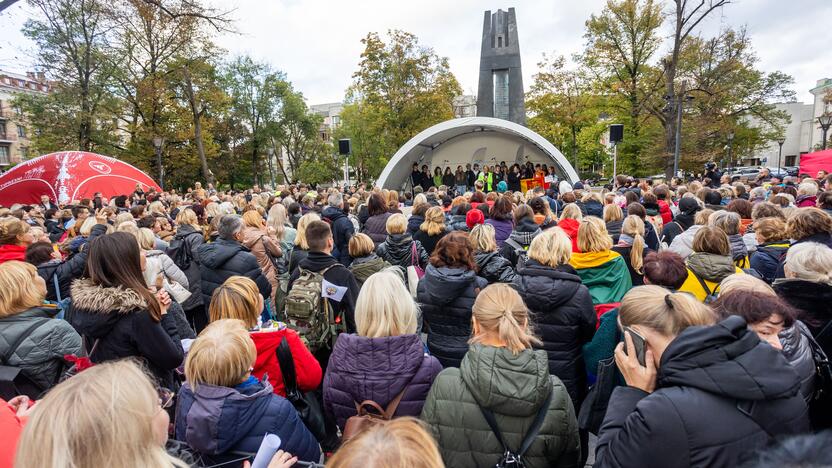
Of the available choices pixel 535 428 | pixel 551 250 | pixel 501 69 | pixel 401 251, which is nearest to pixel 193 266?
pixel 401 251

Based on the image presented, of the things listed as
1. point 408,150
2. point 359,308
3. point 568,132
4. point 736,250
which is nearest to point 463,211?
point 736,250

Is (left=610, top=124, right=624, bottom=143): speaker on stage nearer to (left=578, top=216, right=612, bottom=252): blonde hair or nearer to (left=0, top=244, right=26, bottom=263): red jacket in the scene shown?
(left=578, top=216, right=612, bottom=252): blonde hair

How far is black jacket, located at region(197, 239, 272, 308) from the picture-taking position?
4.30 m

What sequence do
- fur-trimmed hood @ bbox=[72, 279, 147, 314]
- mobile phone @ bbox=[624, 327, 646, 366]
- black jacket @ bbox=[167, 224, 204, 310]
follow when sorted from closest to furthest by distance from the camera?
1. mobile phone @ bbox=[624, 327, 646, 366]
2. fur-trimmed hood @ bbox=[72, 279, 147, 314]
3. black jacket @ bbox=[167, 224, 204, 310]

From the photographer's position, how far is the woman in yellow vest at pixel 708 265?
3.33m

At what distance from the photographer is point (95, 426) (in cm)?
117

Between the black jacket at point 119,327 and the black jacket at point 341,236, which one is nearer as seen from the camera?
the black jacket at point 119,327

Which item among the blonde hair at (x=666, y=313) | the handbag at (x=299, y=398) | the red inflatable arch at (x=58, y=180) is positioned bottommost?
the handbag at (x=299, y=398)

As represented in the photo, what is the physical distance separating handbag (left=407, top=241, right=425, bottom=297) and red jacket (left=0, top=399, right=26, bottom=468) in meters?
3.18

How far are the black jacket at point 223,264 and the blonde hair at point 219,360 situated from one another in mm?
2365

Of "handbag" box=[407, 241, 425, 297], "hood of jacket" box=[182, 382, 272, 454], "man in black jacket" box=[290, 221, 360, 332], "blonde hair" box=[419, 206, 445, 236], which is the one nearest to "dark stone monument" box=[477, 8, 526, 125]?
"blonde hair" box=[419, 206, 445, 236]

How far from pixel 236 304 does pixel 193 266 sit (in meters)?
2.47

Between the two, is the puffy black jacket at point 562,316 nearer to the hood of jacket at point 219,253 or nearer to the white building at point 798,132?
the hood of jacket at point 219,253

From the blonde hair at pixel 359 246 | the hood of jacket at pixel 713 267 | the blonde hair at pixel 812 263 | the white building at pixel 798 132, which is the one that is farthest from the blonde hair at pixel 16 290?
the white building at pixel 798 132
